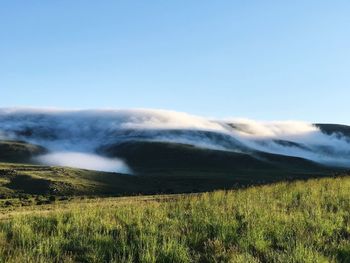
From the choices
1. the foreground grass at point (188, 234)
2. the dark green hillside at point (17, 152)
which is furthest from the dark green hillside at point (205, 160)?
the foreground grass at point (188, 234)

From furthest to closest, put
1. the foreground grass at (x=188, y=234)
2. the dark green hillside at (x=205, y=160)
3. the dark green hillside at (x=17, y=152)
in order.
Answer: the dark green hillside at (x=17, y=152)
the dark green hillside at (x=205, y=160)
the foreground grass at (x=188, y=234)

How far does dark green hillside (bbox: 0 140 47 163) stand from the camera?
162 metres

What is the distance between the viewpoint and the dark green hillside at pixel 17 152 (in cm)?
16200

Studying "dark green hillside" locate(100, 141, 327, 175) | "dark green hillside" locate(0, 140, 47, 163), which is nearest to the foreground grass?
"dark green hillside" locate(100, 141, 327, 175)

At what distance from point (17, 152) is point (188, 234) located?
165193 mm

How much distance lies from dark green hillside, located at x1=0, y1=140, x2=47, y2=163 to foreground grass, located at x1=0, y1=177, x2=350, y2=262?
479ft

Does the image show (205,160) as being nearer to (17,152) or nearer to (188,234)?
(17,152)

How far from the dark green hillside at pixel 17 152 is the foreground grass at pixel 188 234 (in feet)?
479

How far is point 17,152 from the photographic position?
565 ft

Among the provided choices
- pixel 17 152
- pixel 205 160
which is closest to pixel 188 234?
pixel 205 160

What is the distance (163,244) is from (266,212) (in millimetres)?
4599

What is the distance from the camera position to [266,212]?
16.0m

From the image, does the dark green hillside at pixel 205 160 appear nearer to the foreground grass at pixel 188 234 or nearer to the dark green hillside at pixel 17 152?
the dark green hillside at pixel 17 152

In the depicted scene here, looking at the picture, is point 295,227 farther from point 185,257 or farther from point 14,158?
point 14,158
